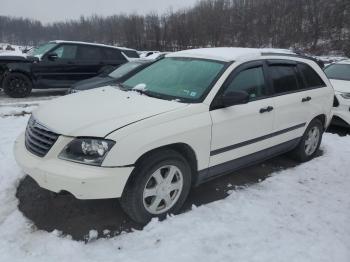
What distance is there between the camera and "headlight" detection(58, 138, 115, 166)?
3.22m

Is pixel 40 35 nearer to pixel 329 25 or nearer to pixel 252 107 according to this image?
pixel 329 25

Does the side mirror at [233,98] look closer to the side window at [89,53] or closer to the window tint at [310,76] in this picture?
the window tint at [310,76]

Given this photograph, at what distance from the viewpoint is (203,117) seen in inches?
150

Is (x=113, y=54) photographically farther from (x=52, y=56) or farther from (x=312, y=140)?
(x=312, y=140)

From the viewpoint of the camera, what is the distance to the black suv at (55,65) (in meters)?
10.7

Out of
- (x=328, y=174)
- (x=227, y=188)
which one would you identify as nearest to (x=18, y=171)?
(x=227, y=188)

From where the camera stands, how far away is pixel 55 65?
11.1 meters

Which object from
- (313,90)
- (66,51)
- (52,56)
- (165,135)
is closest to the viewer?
(165,135)

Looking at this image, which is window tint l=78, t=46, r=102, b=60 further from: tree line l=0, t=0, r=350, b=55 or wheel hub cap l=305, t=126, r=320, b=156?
tree line l=0, t=0, r=350, b=55

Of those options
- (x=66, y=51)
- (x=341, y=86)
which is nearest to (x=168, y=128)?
(x=341, y=86)

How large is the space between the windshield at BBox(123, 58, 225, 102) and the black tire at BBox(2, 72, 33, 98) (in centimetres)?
706

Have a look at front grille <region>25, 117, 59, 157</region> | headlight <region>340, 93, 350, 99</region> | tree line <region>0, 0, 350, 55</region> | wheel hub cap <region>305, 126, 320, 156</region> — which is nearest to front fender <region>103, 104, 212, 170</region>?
front grille <region>25, 117, 59, 157</region>

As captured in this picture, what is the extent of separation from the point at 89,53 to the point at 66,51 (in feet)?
2.43

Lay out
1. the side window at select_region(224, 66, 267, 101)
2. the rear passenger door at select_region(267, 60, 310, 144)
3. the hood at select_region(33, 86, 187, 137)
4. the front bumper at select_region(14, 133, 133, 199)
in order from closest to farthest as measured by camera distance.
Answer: the front bumper at select_region(14, 133, 133, 199) < the hood at select_region(33, 86, 187, 137) < the side window at select_region(224, 66, 267, 101) < the rear passenger door at select_region(267, 60, 310, 144)
